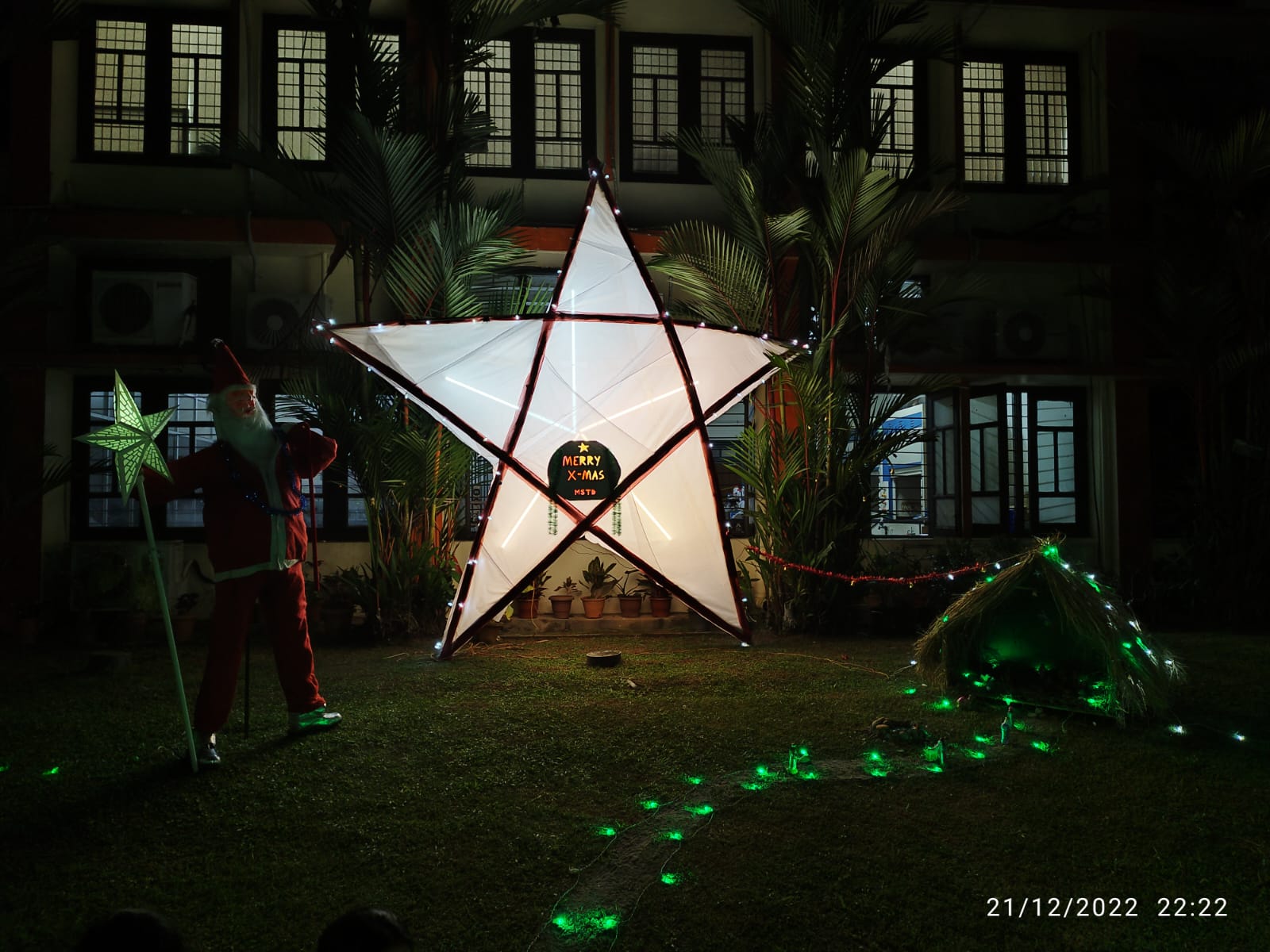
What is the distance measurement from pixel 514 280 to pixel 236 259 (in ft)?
11.2

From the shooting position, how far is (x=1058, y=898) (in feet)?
9.98

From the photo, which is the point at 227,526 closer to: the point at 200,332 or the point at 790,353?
the point at 790,353

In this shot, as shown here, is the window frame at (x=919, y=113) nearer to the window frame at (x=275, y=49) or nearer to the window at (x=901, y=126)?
the window at (x=901, y=126)

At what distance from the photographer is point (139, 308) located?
9578 millimetres

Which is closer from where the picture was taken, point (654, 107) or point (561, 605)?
point (561, 605)

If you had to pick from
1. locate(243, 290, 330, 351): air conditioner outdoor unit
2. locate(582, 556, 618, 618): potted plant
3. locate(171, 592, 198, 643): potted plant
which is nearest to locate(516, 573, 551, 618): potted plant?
locate(582, 556, 618, 618): potted plant

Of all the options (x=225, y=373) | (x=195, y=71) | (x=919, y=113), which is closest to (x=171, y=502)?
(x=195, y=71)

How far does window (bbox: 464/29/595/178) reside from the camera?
10.6 m

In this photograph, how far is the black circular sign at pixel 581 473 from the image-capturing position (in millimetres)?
6902

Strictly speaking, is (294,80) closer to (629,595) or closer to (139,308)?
(139,308)

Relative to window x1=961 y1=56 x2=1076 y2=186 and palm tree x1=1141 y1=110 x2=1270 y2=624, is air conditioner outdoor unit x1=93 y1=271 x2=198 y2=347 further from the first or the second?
palm tree x1=1141 y1=110 x2=1270 y2=624

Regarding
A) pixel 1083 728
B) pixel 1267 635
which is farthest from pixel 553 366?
pixel 1267 635

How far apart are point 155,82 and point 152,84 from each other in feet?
0.14

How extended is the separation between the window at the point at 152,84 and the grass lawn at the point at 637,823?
669 centimetres
